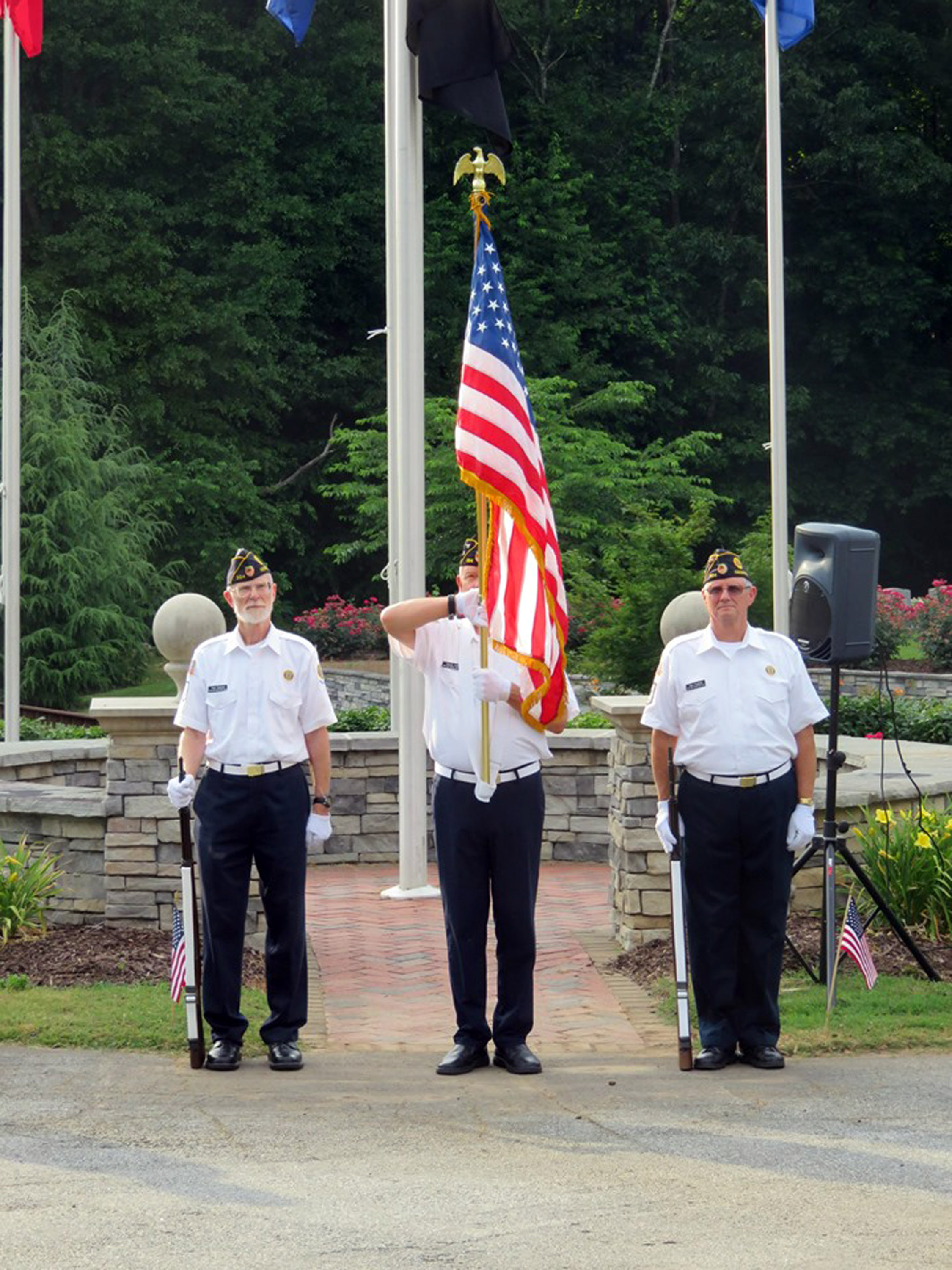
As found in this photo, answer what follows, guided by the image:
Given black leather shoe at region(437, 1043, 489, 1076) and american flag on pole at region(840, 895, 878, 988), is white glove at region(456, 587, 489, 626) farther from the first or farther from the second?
american flag on pole at region(840, 895, 878, 988)

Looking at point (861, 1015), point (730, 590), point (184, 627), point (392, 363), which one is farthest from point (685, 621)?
point (392, 363)

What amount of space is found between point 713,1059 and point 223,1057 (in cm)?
183

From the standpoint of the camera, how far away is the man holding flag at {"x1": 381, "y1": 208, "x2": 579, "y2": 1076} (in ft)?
23.2

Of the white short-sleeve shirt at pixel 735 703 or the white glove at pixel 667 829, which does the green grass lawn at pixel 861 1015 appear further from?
the white short-sleeve shirt at pixel 735 703

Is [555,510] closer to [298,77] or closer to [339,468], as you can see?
[339,468]

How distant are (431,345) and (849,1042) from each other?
30760 millimetres

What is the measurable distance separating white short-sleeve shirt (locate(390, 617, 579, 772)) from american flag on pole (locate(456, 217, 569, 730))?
63mm

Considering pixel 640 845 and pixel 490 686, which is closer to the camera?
pixel 490 686

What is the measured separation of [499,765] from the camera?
279 inches

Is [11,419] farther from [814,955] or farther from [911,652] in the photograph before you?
[911,652]

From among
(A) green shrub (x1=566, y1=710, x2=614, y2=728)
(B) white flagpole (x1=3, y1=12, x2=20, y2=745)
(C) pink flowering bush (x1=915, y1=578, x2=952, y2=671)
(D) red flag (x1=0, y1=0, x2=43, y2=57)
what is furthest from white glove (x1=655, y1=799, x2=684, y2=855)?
(C) pink flowering bush (x1=915, y1=578, x2=952, y2=671)

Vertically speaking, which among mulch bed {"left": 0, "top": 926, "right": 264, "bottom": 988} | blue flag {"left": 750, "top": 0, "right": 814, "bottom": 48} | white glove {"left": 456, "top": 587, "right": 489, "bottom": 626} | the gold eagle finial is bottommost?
mulch bed {"left": 0, "top": 926, "right": 264, "bottom": 988}

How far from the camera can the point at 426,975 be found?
8.96m

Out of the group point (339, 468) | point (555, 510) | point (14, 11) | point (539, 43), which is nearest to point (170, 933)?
point (14, 11)
